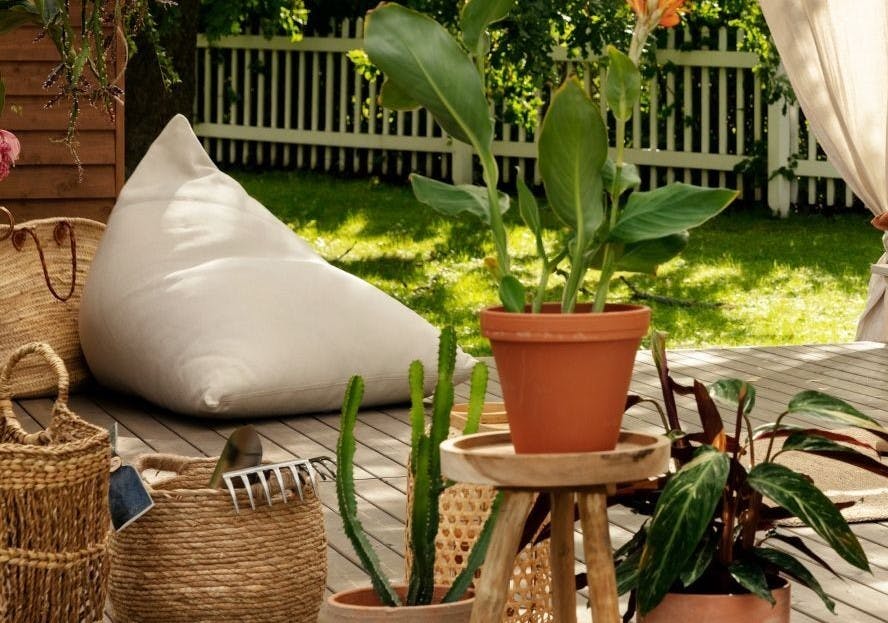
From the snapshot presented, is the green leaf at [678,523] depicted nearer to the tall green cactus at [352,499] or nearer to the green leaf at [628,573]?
the green leaf at [628,573]

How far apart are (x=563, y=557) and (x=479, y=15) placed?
2.13ft

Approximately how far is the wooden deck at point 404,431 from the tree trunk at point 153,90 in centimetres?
268

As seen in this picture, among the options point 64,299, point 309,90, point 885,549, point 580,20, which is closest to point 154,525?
point 885,549

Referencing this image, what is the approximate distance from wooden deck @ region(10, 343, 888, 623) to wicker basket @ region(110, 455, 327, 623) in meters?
0.26

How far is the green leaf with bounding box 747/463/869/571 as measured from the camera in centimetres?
178

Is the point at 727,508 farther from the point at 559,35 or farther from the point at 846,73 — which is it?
the point at 559,35

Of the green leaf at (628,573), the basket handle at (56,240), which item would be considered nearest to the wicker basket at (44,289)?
the basket handle at (56,240)

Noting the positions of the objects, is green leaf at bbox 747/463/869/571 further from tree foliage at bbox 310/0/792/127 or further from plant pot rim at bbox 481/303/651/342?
tree foliage at bbox 310/0/792/127

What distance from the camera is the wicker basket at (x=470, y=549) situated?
7.03 feet

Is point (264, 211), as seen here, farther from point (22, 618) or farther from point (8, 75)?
point (22, 618)

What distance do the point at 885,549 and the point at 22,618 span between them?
1582 millimetres

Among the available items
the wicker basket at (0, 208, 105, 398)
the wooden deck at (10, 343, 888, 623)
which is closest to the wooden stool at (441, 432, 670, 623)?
the wooden deck at (10, 343, 888, 623)

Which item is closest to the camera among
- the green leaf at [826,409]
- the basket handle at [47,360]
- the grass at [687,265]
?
the green leaf at [826,409]

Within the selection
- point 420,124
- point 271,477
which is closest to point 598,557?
point 271,477
